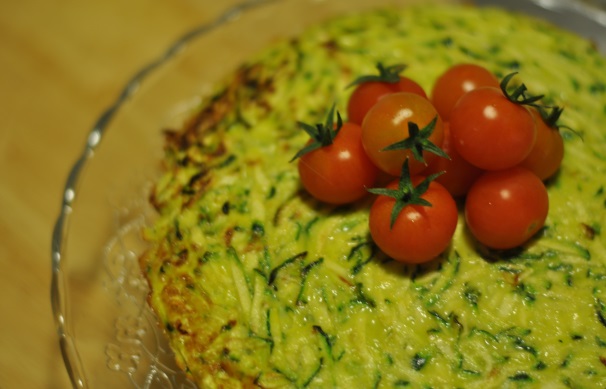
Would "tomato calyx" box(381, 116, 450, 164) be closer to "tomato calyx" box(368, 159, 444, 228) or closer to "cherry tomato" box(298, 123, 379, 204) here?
"tomato calyx" box(368, 159, 444, 228)

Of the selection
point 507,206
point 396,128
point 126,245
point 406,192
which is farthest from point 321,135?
point 126,245

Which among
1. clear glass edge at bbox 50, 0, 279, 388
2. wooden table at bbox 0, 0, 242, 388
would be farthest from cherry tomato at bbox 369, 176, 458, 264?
wooden table at bbox 0, 0, 242, 388

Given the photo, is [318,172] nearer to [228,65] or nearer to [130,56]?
[228,65]

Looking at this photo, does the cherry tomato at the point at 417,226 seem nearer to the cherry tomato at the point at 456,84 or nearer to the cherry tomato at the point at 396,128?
the cherry tomato at the point at 396,128

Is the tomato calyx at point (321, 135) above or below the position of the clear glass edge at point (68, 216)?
above

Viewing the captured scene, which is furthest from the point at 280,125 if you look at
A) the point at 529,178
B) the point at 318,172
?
the point at 529,178

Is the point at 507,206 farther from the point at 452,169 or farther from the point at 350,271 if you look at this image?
the point at 350,271

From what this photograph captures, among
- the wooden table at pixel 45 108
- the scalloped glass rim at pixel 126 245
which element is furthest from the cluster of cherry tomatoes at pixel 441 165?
the wooden table at pixel 45 108
